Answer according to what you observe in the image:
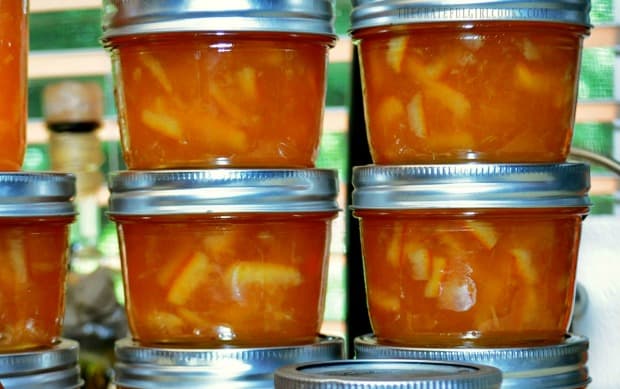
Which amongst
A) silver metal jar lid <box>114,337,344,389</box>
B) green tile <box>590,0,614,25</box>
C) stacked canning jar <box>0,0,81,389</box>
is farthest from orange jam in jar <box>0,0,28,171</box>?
green tile <box>590,0,614,25</box>

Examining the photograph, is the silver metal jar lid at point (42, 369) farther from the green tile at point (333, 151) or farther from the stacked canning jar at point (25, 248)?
the green tile at point (333, 151)

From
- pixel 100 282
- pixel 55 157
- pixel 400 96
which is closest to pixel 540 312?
pixel 400 96

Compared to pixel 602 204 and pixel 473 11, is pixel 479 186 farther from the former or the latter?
pixel 602 204

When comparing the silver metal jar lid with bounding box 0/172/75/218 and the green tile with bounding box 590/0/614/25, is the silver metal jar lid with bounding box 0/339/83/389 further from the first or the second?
the green tile with bounding box 590/0/614/25

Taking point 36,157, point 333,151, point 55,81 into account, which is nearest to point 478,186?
point 333,151

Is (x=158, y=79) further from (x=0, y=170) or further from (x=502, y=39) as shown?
(x=502, y=39)
